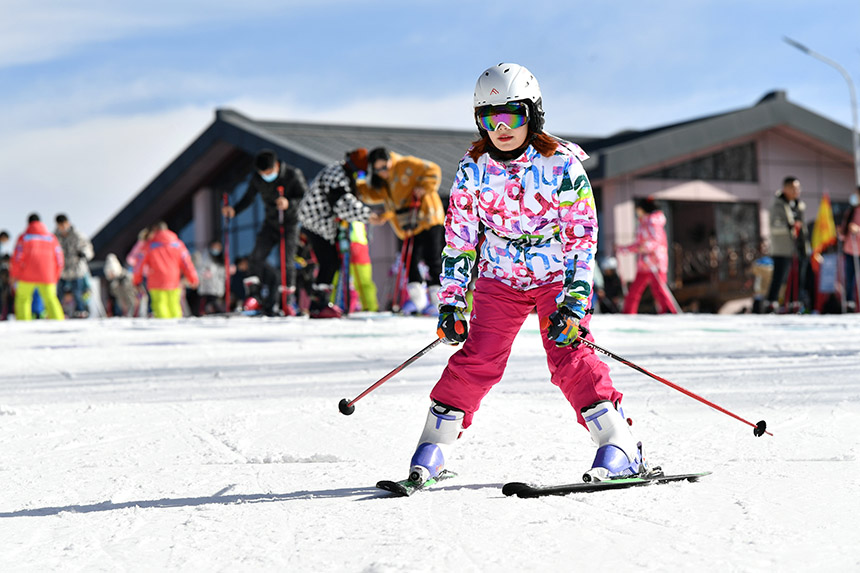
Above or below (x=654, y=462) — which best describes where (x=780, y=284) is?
above

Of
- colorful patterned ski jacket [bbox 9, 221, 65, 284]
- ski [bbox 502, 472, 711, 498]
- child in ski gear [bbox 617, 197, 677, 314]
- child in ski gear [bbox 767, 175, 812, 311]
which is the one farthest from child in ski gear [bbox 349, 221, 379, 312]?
ski [bbox 502, 472, 711, 498]

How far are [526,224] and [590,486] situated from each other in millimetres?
859

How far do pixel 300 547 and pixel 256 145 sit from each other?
19948 mm

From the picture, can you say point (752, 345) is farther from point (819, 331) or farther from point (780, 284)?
point (780, 284)

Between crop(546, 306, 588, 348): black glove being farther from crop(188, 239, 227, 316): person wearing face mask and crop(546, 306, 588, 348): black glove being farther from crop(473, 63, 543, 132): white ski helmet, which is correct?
crop(188, 239, 227, 316): person wearing face mask

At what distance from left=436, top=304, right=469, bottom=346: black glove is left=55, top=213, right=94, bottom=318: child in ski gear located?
13.3 meters

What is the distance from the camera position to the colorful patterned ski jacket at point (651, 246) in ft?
38.6

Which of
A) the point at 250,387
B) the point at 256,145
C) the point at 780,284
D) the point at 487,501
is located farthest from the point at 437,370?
the point at 256,145

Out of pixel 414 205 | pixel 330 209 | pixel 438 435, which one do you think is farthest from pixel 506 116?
pixel 330 209

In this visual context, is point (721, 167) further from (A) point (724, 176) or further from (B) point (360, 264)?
(B) point (360, 264)

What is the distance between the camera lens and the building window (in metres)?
21.3

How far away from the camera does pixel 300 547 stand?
247 centimetres

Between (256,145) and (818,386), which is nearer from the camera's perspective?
(818,386)

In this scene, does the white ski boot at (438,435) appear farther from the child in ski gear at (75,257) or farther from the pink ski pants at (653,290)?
the child in ski gear at (75,257)
